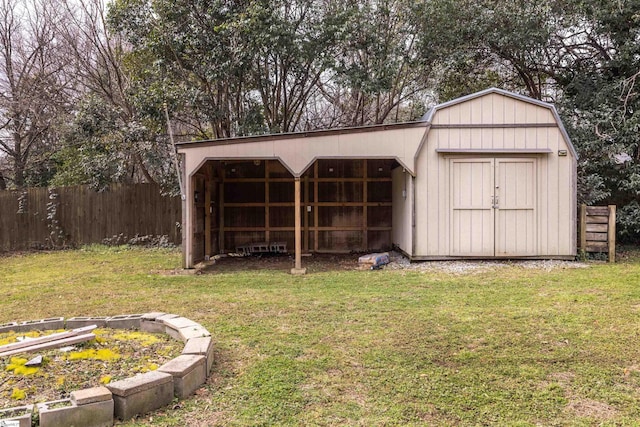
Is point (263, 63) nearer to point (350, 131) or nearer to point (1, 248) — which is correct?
point (350, 131)

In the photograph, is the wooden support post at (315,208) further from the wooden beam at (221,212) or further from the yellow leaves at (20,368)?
the yellow leaves at (20,368)

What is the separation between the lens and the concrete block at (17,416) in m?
2.01

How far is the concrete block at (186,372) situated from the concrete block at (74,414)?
383mm

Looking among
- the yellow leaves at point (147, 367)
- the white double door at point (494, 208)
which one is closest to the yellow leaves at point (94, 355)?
the yellow leaves at point (147, 367)

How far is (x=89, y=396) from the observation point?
2.20 metres

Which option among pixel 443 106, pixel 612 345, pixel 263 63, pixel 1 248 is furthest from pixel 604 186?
pixel 1 248

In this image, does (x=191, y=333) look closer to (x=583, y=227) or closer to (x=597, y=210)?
(x=583, y=227)

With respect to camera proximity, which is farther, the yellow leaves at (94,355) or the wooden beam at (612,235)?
the wooden beam at (612,235)

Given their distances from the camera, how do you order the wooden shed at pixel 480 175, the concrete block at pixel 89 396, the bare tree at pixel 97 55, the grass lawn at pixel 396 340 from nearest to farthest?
the concrete block at pixel 89 396, the grass lawn at pixel 396 340, the wooden shed at pixel 480 175, the bare tree at pixel 97 55

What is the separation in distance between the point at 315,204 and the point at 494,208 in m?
3.62

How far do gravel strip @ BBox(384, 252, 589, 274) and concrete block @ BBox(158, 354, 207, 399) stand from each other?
484cm

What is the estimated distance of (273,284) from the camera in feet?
20.2

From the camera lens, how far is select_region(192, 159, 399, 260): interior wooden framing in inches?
375

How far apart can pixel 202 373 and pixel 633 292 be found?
191 inches
